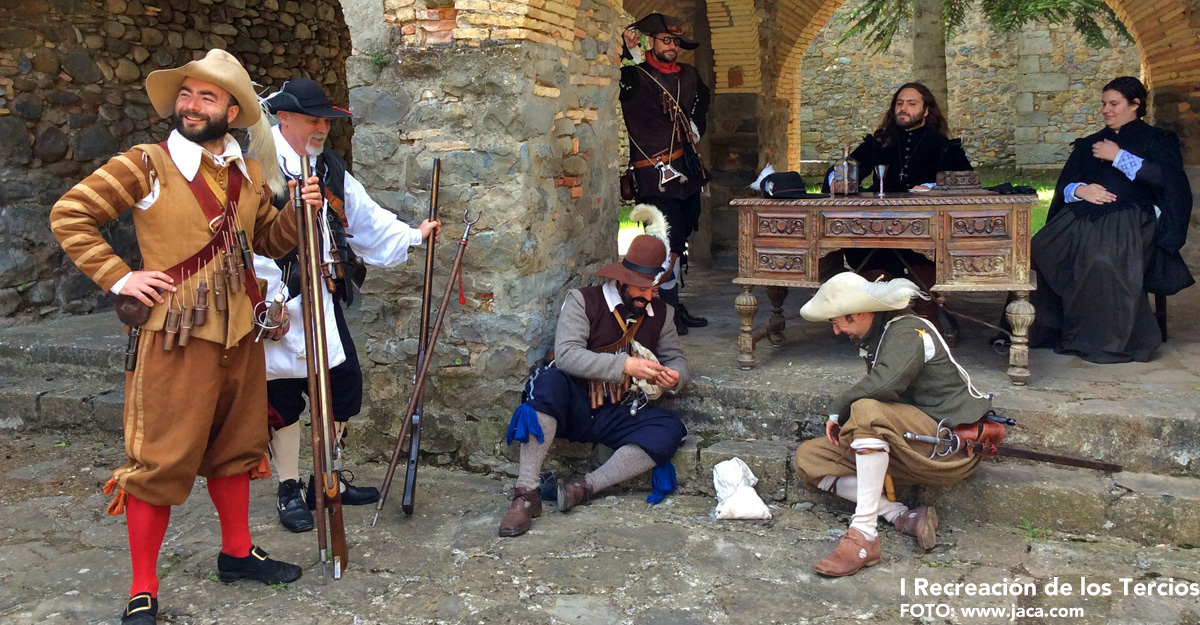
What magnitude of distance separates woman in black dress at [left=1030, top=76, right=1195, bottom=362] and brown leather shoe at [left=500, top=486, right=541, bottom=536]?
105 inches

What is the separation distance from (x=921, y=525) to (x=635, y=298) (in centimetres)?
138

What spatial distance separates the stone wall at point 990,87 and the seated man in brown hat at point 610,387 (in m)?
13.5

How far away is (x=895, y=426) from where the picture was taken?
11.1ft

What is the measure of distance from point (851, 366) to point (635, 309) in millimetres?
1158

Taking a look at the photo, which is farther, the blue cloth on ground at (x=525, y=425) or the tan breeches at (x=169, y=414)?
the blue cloth on ground at (x=525, y=425)

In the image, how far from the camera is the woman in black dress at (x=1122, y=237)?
14.7 ft

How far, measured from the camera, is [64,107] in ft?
19.8

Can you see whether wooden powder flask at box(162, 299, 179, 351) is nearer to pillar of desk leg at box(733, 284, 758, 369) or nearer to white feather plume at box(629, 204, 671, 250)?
white feather plume at box(629, 204, 671, 250)

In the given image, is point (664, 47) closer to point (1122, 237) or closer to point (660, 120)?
point (660, 120)

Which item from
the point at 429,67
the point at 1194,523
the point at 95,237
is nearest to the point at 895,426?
the point at 1194,523

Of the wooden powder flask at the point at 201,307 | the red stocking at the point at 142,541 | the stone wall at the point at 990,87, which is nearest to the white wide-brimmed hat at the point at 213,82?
the wooden powder flask at the point at 201,307

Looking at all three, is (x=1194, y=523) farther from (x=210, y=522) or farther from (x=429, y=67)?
(x=210, y=522)

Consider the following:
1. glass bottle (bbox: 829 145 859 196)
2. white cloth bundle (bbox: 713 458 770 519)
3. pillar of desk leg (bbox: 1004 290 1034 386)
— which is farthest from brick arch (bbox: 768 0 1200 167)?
white cloth bundle (bbox: 713 458 770 519)

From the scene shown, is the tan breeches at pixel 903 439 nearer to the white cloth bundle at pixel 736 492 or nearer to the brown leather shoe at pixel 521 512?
the white cloth bundle at pixel 736 492
